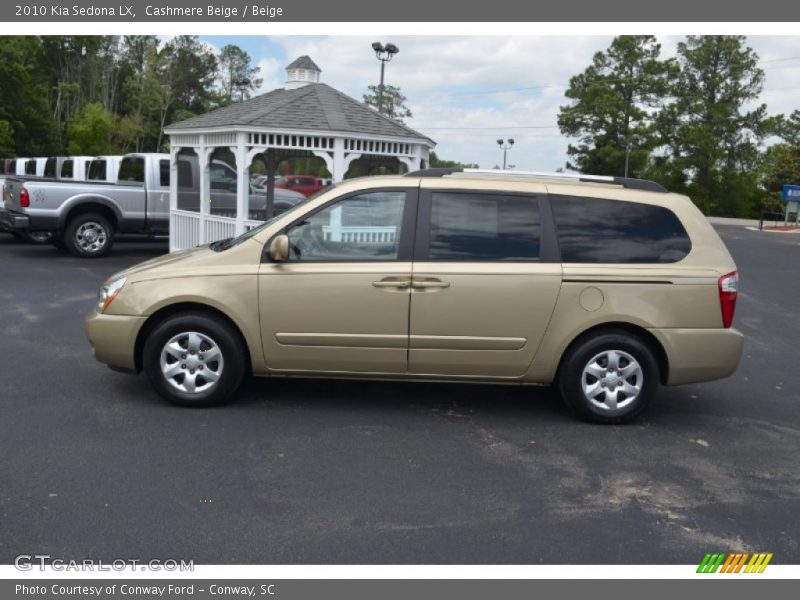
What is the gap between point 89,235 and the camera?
51.7ft

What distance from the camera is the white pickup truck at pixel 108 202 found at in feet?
50.0

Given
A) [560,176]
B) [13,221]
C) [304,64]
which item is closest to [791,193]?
[304,64]

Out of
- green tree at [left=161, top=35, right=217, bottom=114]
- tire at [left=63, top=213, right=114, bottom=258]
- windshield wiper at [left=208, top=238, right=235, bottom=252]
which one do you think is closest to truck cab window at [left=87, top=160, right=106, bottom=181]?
tire at [left=63, top=213, right=114, bottom=258]

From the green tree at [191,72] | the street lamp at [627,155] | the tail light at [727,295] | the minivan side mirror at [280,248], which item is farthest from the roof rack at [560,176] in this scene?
the green tree at [191,72]

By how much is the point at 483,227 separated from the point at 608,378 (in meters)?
1.48

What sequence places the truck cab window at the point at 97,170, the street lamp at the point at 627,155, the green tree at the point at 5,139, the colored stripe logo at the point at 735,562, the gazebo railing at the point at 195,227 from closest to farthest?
1. the colored stripe logo at the point at 735,562
2. the gazebo railing at the point at 195,227
3. the truck cab window at the point at 97,170
4. the green tree at the point at 5,139
5. the street lamp at the point at 627,155

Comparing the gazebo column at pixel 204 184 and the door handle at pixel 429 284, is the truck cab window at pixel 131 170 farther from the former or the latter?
the door handle at pixel 429 284

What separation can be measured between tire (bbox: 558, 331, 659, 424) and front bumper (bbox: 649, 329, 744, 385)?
149 mm

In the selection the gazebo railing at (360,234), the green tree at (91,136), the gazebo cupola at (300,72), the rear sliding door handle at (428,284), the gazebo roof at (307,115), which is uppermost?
the green tree at (91,136)

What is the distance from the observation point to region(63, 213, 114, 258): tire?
15578 millimetres

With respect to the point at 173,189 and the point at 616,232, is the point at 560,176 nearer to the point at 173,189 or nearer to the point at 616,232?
the point at 616,232

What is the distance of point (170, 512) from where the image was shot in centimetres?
445

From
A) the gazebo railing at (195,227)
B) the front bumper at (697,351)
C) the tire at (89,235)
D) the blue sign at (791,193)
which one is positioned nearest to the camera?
the front bumper at (697,351)

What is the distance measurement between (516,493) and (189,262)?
3.10 m
